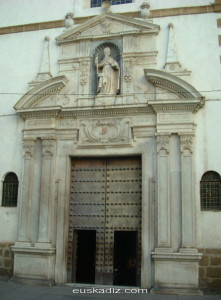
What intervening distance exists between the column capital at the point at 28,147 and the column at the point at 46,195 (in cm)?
31

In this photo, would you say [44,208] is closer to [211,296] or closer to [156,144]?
[156,144]

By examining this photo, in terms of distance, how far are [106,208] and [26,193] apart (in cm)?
214

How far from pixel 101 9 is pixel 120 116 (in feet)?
11.1

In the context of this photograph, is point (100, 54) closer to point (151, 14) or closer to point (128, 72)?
point (128, 72)

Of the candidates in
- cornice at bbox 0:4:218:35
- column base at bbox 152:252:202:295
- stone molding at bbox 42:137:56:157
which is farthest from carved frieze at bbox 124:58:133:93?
column base at bbox 152:252:202:295

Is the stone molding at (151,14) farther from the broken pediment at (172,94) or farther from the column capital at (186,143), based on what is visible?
the column capital at (186,143)

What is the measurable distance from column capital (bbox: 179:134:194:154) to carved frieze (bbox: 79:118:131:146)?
134cm

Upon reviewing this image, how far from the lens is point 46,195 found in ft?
31.9

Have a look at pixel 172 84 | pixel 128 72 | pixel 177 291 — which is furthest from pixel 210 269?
pixel 128 72

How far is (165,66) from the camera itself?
9.79 meters

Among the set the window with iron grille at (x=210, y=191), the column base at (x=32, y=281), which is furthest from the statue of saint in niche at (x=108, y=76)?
the column base at (x=32, y=281)

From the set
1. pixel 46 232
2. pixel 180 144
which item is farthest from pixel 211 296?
pixel 46 232

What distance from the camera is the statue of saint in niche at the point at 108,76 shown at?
996cm

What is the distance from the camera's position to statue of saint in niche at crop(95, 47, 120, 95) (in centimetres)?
996
